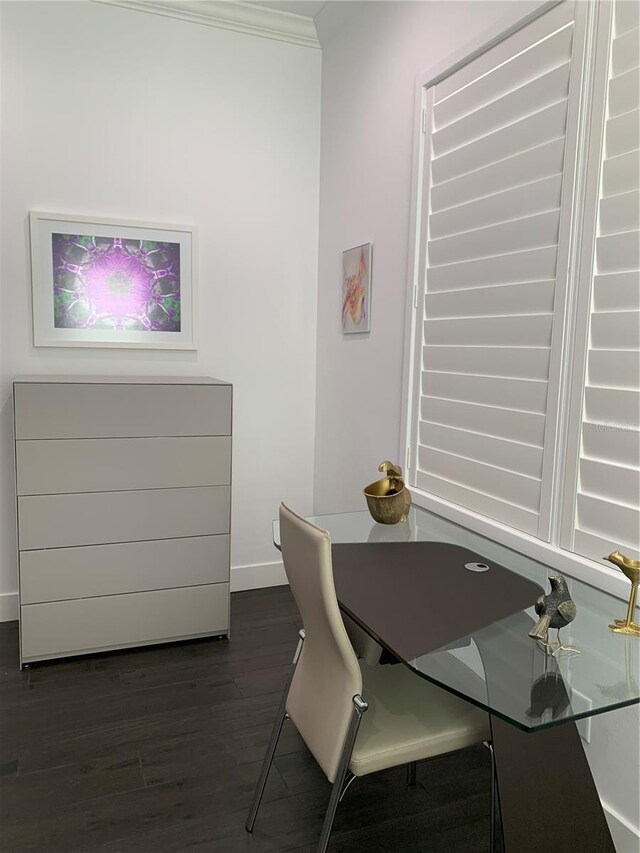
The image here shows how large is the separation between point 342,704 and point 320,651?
0.15m

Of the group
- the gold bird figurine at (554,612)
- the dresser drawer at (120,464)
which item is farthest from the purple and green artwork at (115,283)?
the gold bird figurine at (554,612)

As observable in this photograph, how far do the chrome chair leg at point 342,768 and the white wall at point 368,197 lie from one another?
145 centimetres

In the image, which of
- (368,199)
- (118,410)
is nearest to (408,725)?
(118,410)

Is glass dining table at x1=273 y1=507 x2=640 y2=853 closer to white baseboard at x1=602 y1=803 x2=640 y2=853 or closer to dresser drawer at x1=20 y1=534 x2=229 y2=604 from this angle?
white baseboard at x1=602 y1=803 x2=640 y2=853

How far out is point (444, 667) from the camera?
1321 millimetres

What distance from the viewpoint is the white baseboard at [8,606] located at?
10.5 feet

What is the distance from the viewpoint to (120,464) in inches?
111

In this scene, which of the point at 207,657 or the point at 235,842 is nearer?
the point at 235,842

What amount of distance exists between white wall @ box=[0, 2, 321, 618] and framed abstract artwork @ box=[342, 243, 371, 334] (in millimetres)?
427

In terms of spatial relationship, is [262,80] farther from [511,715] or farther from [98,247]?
[511,715]

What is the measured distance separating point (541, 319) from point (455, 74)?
1.05 meters

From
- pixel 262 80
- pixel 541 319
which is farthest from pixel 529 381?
pixel 262 80

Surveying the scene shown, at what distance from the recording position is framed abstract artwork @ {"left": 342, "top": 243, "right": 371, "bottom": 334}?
306 centimetres

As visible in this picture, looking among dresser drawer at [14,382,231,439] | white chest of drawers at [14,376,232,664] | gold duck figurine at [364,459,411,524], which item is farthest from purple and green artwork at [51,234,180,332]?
gold duck figurine at [364,459,411,524]
